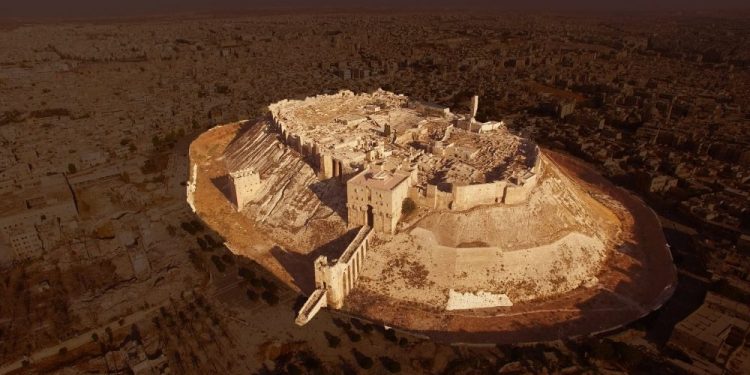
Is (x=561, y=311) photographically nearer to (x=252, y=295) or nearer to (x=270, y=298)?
(x=270, y=298)

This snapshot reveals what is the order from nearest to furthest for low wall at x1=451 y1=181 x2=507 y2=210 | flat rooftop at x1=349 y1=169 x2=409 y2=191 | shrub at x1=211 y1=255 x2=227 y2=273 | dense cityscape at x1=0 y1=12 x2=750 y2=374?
1. dense cityscape at x1=0 y1=12 x2=750 y2=374
2. flat rooftop at x1=349 y1=169 x2=409 y2=191
3. low wall at x1=451 y1=181 x2=507 y2=210
4. shrub at x1=211 y1=255 x2=227 y2=273

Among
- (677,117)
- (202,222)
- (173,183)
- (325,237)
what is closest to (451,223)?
(325,237)

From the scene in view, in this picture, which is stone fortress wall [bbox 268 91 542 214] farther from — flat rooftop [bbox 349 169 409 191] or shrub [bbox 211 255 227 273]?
shrub [bbox 211 255 227 273]

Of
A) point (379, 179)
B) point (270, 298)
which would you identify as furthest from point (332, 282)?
point (379, 179)

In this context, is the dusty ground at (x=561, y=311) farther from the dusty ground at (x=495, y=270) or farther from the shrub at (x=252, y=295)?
the shrub at (x=252, y=295)

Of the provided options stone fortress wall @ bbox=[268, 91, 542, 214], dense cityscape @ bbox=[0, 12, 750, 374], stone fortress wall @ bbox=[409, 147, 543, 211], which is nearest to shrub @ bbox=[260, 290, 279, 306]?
dense cityscape @ bbox=[0, 12, 750, 374]

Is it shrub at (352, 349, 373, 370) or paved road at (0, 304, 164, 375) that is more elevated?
paved road at (0, 304, 164, 375)

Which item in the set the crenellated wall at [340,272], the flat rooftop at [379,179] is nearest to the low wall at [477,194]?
the flat rooftop at [379,179]
